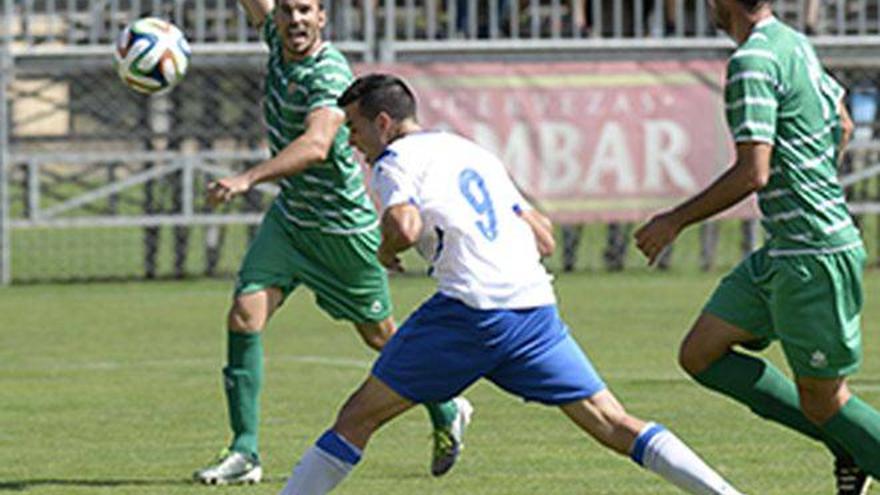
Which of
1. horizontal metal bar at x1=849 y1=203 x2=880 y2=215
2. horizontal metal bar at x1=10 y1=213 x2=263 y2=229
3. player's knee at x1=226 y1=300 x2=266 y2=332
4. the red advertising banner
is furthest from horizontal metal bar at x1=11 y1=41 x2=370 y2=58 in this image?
player's knee at x1=226 y1=300 x2=266 y2=332

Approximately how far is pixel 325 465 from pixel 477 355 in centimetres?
63

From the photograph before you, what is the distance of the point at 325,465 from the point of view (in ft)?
25.7

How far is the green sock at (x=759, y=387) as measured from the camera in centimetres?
865

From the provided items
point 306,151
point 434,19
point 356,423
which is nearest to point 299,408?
point 306,151

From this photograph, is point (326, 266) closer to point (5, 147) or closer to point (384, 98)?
point (384, 98)

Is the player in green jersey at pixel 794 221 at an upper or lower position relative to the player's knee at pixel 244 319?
upper

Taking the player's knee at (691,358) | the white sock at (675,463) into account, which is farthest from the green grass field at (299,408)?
the white sock at (675,463)

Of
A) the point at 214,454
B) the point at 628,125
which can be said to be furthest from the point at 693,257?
the point at 214,454

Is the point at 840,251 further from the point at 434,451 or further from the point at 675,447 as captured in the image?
the point at 434,451

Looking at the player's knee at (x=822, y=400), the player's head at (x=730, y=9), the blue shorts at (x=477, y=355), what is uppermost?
the player's head at (x=730, y=9)

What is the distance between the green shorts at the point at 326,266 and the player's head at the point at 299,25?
0.82 metres

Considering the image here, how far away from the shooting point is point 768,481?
31.6 feet

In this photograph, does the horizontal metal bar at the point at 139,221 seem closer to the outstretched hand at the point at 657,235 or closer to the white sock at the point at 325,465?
the white sock at the point at 325,465

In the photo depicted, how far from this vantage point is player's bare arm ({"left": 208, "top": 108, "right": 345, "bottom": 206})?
9086 mm
